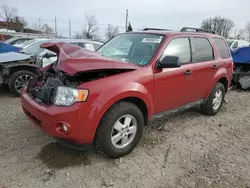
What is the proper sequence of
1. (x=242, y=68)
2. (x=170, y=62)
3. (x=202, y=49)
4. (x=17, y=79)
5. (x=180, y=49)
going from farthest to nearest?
(x=242, y=68) < (x=17, y=79) < (x=202, y=49) < (x=180, y=49) < (x=170, y=62)

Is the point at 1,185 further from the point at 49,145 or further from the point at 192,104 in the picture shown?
the point at 192,104

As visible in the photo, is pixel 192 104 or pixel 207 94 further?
pixel 207 94

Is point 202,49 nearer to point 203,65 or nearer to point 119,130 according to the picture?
point 203,65

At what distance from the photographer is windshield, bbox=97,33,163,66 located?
3.46m

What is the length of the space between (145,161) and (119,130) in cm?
56

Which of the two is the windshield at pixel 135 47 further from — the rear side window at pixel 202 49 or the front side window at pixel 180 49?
the rear side window at pixel 202 49

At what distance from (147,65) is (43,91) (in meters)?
1.46

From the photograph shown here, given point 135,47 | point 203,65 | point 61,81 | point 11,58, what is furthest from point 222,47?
point 11,58

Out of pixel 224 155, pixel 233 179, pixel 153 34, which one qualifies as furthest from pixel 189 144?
A: pixel 153 34

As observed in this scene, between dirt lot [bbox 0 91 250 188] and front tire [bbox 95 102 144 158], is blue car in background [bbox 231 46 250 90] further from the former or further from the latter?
front tire [bbox 95 102 144 158]

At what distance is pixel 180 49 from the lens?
3.81m

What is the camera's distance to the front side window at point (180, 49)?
3581 mm

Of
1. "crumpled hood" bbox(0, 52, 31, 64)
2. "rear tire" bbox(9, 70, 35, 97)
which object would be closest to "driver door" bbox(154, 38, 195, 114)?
"rear tire" bbox(9, 70, 35, 97)

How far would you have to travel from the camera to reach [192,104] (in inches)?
169
